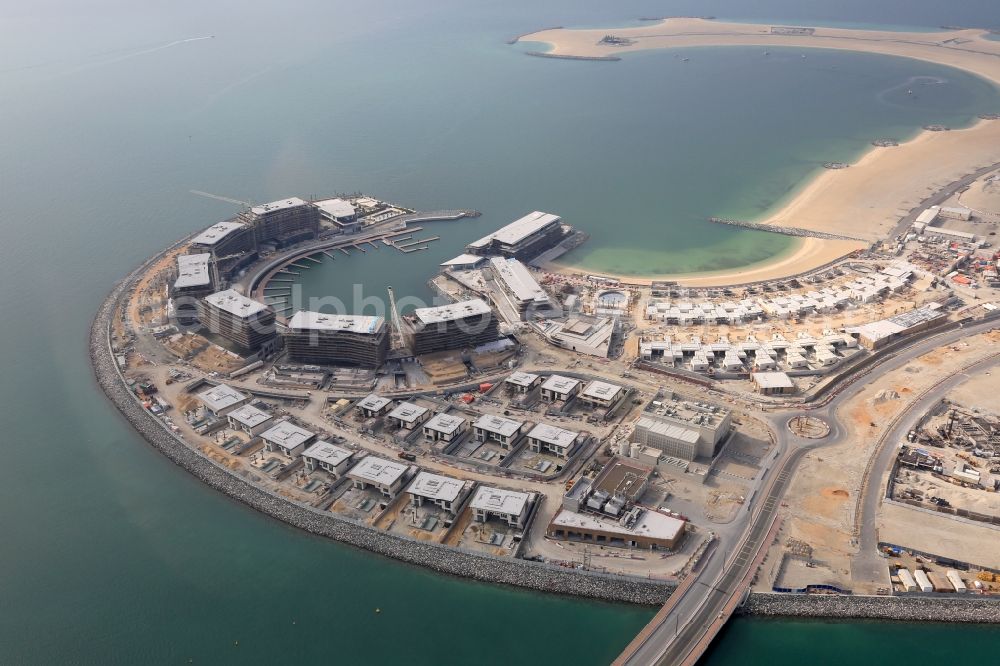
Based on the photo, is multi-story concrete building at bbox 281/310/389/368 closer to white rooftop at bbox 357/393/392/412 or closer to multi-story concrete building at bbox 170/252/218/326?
white rooftop at bbox 357/393/392/412

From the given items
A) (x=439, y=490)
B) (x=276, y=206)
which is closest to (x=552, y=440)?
(x=439, y=490)

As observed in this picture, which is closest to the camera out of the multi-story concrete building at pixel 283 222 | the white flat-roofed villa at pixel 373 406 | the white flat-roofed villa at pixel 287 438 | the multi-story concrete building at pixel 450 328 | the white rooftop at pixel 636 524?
the white rooftop at pixel 636 524

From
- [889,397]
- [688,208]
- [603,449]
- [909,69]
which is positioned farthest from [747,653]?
[909,69]

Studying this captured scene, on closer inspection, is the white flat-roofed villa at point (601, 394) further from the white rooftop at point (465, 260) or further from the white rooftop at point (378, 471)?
the white rooftop at point (465, 260)

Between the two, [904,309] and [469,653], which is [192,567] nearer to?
[469,653]

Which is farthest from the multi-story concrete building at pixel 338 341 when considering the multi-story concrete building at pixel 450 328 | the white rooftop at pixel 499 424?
the white rooftop at pixel 499 424

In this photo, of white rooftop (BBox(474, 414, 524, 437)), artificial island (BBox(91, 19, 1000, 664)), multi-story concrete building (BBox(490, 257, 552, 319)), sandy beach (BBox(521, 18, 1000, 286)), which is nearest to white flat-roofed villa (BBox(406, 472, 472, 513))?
artificial island (BBox(91, 19, 1000, 664))
